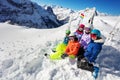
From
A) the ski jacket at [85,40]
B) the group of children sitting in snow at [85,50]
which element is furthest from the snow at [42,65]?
the ski jacket at [85,40]

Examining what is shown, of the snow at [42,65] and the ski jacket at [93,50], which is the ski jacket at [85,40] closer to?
the snow at [42,65]

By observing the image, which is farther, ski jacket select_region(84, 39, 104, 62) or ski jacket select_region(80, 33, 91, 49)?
ski jacket select_region(80, 33, 91, 49)

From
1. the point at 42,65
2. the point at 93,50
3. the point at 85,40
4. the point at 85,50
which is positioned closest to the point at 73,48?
the point at 85,50

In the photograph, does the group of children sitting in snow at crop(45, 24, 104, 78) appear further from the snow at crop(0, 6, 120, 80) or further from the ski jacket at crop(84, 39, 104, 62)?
the snow at crop(0, 6, 120, 80)

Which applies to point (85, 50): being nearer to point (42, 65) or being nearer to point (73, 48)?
point (73, 48)

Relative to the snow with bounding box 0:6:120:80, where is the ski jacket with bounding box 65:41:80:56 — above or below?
above

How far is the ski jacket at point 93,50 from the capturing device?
425 inches

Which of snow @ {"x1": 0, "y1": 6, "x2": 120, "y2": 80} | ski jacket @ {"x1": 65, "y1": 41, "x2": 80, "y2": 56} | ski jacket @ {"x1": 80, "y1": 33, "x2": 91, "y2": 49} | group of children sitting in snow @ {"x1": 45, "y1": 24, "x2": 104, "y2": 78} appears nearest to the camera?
snow @ {"x1": 0, "y1": 6, "x2": 120, "y2": 80}

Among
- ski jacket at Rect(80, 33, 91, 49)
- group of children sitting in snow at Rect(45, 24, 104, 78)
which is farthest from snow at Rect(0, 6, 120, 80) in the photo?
ski jacket at Rect(80, 33, 91, 49)

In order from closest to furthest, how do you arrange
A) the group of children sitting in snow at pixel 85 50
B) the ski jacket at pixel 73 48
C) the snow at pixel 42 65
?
the snow at pixel 42 65 < the group of children sitting in snow at pixel 85 50 < the ski jacket at pixel 73 48

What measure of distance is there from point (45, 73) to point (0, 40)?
752 centimetres

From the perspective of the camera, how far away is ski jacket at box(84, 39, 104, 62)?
1080 centimetres

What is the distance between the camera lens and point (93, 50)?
10.8 metres

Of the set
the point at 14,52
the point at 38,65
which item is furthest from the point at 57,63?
the point at 14,52
